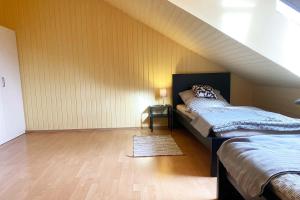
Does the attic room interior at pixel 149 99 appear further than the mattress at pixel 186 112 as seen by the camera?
No

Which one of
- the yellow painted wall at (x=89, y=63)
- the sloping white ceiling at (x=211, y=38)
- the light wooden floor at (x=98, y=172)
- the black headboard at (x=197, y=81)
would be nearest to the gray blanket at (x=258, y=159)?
the light wooden floor at (x=98, y=172)

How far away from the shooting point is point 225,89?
14.4 feet

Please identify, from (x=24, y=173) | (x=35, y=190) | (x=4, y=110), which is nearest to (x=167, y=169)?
(x=35, y=190)

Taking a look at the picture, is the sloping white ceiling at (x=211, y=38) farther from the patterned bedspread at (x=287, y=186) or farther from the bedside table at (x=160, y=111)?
the patterned bedspread at (x=287, y=186)

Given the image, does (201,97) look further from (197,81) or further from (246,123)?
(246,123)

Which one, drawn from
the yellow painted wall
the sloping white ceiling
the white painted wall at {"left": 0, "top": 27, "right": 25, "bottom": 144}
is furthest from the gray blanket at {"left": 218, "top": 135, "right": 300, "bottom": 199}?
the white painted wall at {"left": 0, "top": 27, "right": 25, "bottom": 144}

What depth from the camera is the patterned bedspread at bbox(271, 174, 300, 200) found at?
3.26ft

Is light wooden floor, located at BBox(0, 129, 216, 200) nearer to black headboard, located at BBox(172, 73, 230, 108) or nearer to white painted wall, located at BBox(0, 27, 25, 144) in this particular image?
white painted wall, located at BBox(0, 27, 25, 144)

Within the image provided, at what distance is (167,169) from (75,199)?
1.03 meters

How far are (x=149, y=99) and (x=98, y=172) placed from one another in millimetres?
2195

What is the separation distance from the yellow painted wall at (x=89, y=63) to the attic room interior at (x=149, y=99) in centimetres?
2

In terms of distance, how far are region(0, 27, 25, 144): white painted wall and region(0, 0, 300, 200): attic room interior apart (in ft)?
0.06

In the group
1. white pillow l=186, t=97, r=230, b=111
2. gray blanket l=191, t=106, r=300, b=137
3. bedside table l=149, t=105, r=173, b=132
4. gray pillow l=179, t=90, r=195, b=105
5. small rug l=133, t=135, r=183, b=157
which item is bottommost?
small rug l=133, t=135, r=183, b=157

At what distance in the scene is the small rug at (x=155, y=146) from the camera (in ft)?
9.95
